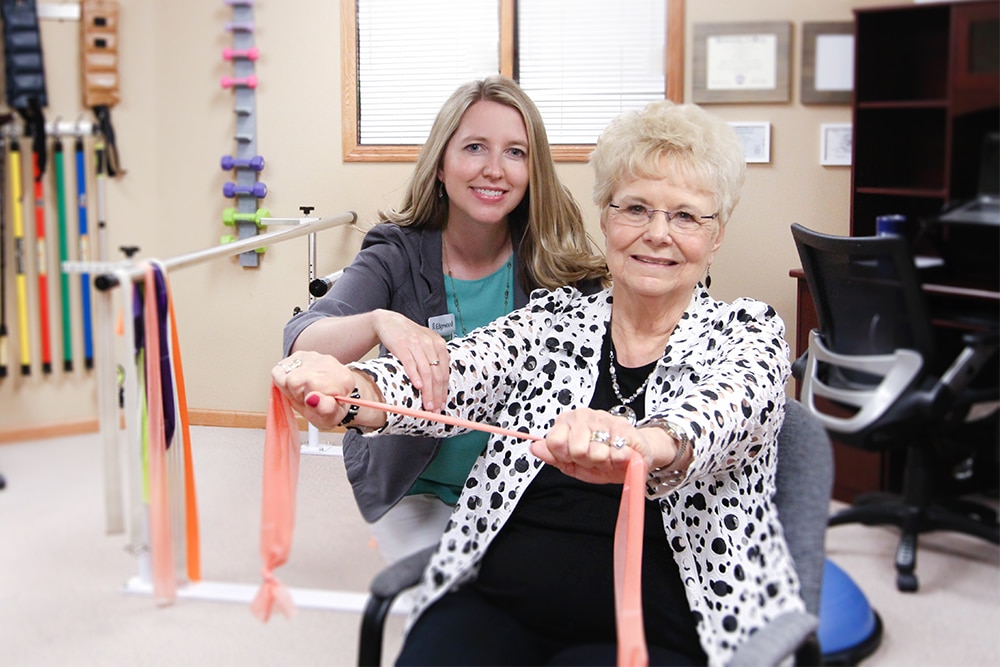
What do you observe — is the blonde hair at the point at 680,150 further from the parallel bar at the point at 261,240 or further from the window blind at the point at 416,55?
the parallel bar at the point at 261,240

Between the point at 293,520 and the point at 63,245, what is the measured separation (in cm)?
45

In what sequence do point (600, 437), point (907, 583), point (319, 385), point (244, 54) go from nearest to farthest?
point (600, 437) → point (319, 385) → point (244, 54) → point (907, 583)

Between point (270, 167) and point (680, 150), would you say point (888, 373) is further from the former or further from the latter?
point (270, 167)

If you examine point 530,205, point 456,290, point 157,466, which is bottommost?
point 157,466

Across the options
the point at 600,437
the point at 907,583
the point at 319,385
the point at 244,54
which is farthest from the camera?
the point at 907,583

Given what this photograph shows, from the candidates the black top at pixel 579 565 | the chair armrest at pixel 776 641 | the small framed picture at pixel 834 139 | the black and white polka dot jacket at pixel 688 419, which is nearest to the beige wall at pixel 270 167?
the small framed picture at pixel 834 139

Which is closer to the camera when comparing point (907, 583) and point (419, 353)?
point (419, 353)

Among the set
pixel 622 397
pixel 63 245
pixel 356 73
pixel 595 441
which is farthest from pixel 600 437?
pixel 63 245

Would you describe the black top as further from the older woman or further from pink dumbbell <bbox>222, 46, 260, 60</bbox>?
pink dumbbell <bbox>222, 46, 260, 60</bbox>

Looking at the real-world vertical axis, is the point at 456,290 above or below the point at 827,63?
below

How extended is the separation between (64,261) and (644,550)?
783 mm

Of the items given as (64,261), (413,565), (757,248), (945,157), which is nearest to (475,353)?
(413,565)

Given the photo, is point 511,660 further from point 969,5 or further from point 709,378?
point 969,5

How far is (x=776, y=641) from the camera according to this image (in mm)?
1102
